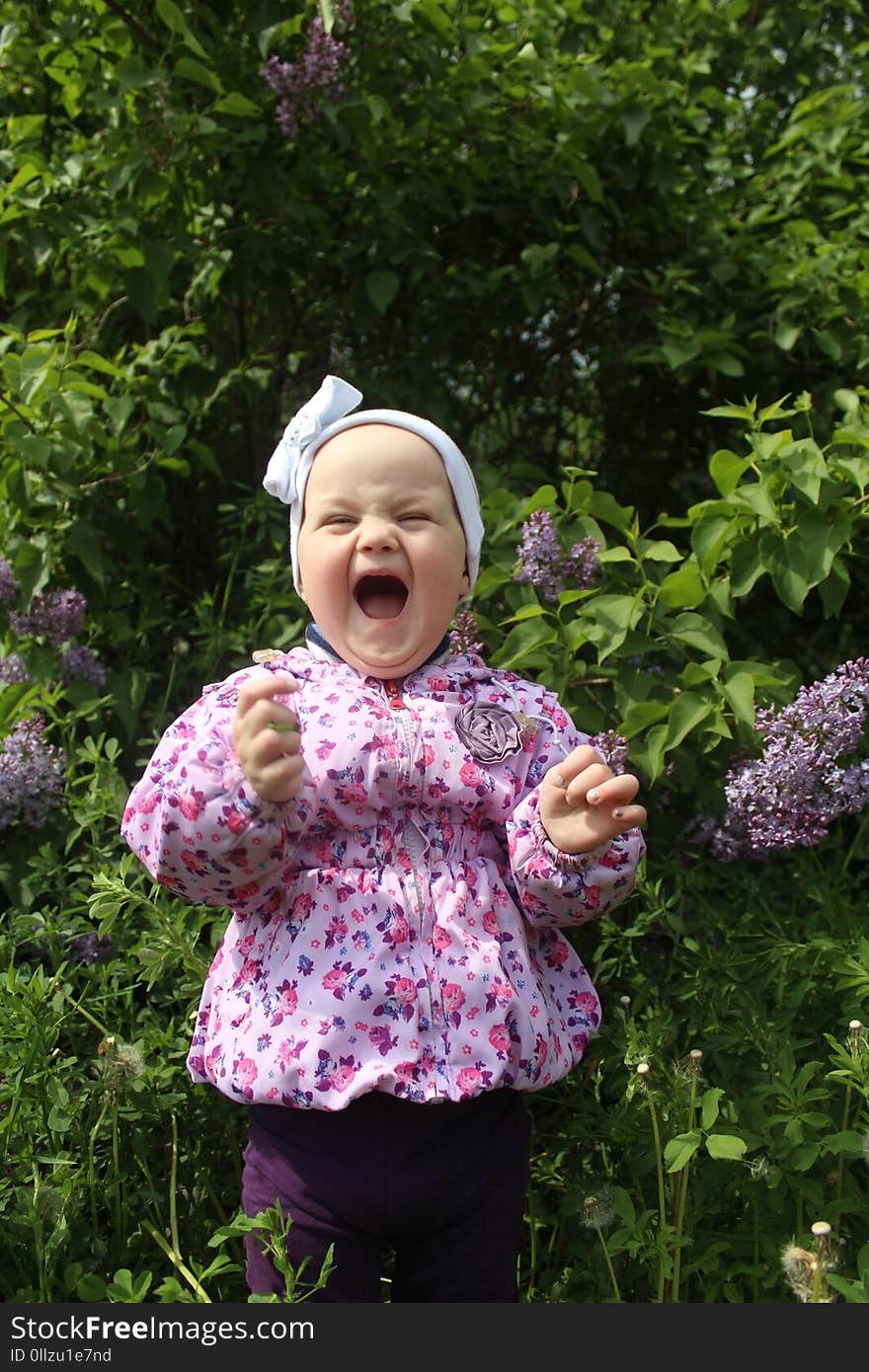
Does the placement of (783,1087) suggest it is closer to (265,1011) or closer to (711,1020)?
(711,1020)

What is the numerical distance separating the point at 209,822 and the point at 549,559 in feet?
3.02

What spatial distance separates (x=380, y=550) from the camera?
61.1 inches

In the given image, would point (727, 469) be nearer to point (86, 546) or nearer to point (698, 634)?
point (698, 634)

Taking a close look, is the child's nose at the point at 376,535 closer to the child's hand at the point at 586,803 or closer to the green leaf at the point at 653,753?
the child's hand at the point at 586,803

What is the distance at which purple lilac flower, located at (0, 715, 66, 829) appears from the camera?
6.83 ft

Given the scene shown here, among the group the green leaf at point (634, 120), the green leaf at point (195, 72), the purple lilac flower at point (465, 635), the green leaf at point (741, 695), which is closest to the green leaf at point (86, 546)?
the purple lilac flower at point (465, 635)

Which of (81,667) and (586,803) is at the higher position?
(586,803)

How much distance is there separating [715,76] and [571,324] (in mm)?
770

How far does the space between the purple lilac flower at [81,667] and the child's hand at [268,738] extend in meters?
1.09

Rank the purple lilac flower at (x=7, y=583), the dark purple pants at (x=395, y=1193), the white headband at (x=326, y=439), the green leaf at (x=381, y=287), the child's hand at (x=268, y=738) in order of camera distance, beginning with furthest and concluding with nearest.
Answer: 1. the green leaf at (x=381, y=287)
2. the purple lilac flower at (x=7, y=583)
3. the white headband at (x=326, y=439)
4. the dark purple pants at (x=395, y=1193)
5. the child's hand at (x=268, y=738)

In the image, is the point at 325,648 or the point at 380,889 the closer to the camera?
the point at 380,889

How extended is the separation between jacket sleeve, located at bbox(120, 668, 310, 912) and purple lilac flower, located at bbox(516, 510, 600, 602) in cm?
76

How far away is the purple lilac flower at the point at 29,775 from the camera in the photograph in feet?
6.83

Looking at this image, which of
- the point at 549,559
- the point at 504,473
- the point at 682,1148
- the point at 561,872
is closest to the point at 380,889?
the point at 561,872
